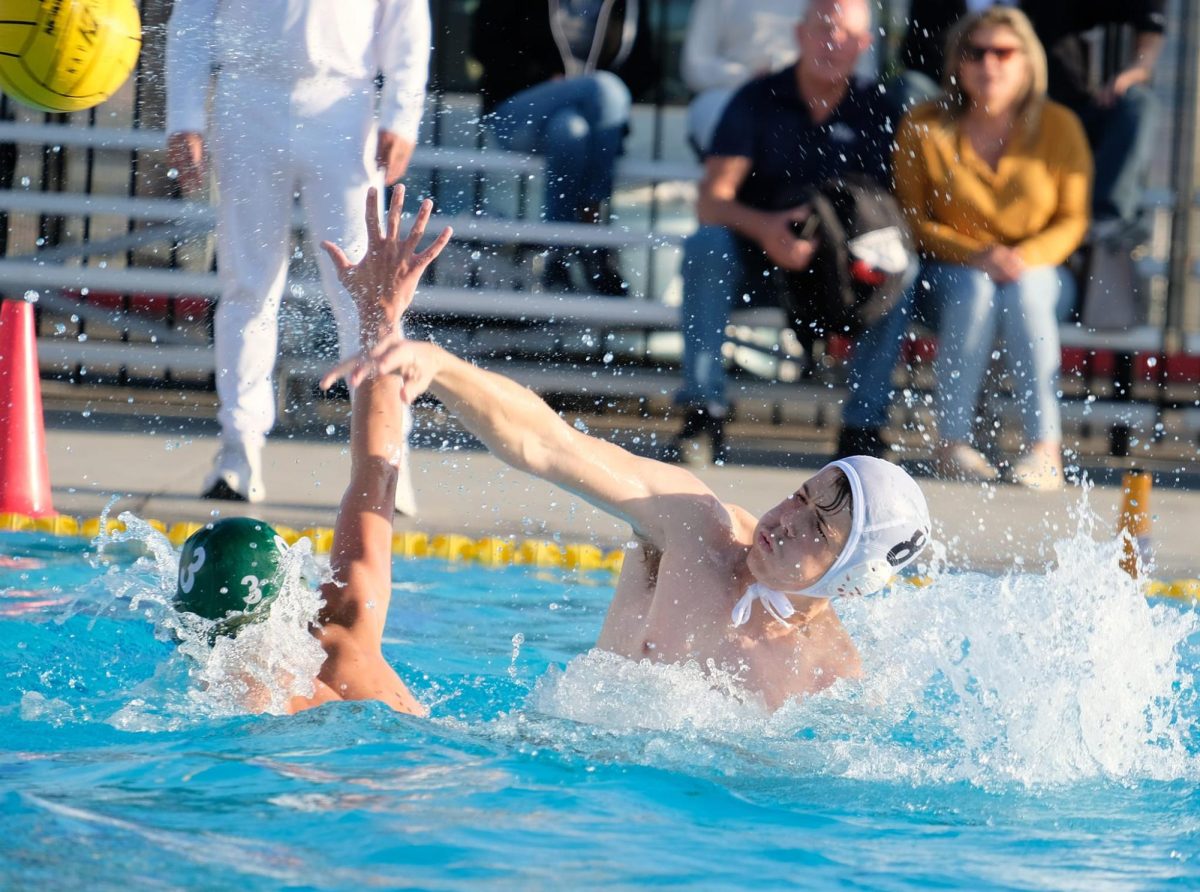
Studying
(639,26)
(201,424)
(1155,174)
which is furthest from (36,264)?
(1155,174)

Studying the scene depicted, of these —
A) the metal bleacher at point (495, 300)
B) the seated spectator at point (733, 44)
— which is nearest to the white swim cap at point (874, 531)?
the metal bleacher at point (495, 300)

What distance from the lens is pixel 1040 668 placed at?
4195mm

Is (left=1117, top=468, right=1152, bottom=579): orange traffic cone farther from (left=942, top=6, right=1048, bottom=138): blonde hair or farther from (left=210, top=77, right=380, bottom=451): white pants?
(left=210, top=77, right=380, bottom=451): white pants

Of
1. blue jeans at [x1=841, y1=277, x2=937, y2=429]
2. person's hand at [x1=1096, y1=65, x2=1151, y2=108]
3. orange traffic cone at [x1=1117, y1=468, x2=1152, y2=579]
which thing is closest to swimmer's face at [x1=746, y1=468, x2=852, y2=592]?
orange traffic cone at [x1=1117, y1=468, x2=1152, y2=579]

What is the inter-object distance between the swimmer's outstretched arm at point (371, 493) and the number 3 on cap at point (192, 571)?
317 millimetres

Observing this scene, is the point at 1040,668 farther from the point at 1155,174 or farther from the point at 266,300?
the point at 1155,174

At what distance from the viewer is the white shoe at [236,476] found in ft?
20.6

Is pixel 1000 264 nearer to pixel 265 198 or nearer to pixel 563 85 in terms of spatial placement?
pixel 563 85

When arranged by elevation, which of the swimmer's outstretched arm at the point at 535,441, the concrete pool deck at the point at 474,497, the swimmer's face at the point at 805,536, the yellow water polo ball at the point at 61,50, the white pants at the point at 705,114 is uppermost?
the white pants at the point at 705,114

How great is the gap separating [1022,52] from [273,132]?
3.12m

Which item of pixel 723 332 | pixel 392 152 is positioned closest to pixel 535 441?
pixel 392 152

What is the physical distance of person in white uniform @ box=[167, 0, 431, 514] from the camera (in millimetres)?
5965

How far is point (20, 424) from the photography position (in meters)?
6.13

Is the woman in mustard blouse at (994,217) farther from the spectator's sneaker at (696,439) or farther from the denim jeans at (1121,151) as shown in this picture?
the spectator's sneaker at (696,439)
